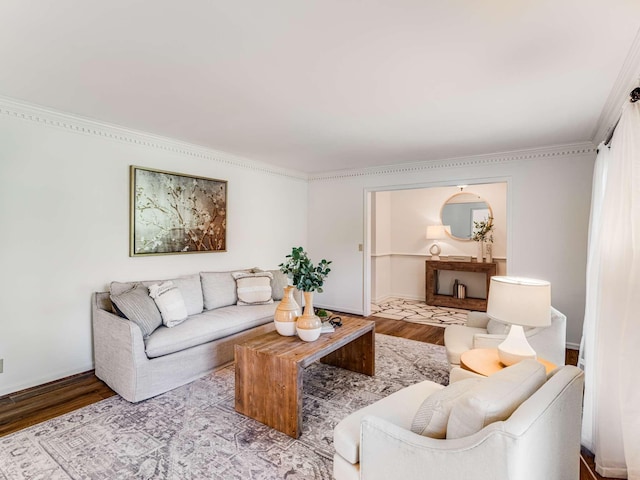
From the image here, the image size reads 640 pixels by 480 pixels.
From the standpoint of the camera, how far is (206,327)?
3145mm

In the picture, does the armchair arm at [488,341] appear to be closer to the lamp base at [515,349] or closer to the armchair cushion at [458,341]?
the armchair cushion at [458,341]

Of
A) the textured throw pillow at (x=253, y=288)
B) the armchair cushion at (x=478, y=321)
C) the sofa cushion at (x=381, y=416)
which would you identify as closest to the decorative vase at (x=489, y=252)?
the armchair cushion at (x=478, y=321)

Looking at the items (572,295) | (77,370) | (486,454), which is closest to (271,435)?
(486,454)

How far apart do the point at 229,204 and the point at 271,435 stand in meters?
3.08

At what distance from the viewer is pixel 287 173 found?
544 cm

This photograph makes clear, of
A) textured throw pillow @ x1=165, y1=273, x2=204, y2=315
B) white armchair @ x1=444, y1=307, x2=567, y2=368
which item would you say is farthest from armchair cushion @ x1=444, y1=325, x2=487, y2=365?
textured throw pillow @ x1=165, y1=273, x2=204, y2=315

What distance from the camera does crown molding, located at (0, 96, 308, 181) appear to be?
2.72 meters

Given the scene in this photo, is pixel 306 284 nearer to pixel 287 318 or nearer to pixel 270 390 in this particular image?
pixel 287 318

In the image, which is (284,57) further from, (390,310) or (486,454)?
(390,310)

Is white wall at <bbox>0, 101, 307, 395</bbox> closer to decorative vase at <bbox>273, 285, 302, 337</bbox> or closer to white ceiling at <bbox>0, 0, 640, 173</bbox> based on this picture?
white ceiling at <bbox>0, 0, 640, 173</bbox>

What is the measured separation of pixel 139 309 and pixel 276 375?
56.5 inches

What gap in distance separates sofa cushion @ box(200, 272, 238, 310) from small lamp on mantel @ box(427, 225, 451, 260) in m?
3.99

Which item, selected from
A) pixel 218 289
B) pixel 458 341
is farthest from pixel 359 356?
pixel 218 289

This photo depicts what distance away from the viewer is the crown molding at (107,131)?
2.72 m
